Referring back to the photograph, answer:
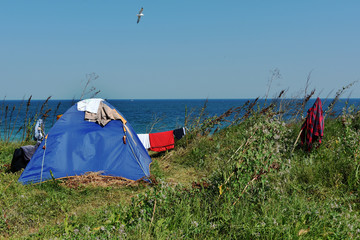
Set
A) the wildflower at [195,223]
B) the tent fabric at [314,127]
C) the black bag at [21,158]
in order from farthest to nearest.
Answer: the black bag at [21,158] < the tent fabric at [314,127] < the wildflower at [195,223]

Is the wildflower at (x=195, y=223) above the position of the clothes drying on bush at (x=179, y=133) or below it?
below

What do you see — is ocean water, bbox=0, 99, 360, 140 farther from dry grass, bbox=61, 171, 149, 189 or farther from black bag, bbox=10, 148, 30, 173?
dry grass, bbox=61, 171, 149, 189

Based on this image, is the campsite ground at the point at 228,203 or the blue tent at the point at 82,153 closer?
the campsite ground at the point at 228,203

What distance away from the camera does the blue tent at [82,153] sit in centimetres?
642

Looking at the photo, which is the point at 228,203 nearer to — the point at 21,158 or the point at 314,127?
the point at 314,127

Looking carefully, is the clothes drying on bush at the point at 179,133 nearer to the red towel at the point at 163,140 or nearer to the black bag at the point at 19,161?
the red towel at the point at 163,140

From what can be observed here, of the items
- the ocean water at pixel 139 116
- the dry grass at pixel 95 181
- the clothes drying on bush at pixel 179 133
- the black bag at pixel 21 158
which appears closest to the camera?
the dry grass at pixel 95 181

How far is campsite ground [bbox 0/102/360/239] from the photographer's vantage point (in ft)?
11.1

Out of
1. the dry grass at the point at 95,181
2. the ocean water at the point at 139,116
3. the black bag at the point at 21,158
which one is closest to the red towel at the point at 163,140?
the ocean water at the point at 139,116

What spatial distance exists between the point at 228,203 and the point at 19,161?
5610mm

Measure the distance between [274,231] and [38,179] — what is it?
5.10m

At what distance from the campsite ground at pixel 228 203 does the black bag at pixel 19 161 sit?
1.95 feet

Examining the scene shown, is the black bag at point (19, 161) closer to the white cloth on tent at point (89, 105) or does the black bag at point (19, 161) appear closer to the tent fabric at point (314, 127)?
the white cloth on tent at point (89, 105)

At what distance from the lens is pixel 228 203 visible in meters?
3.76
